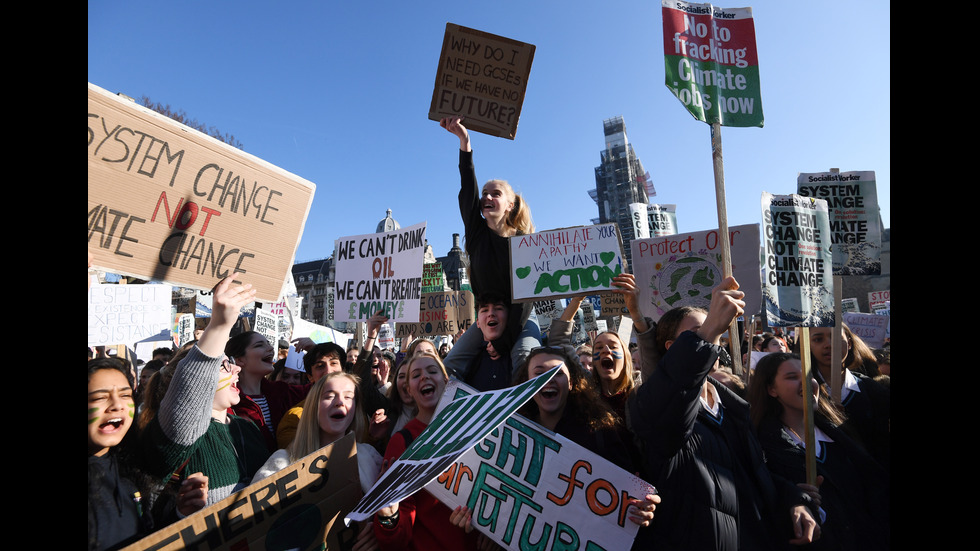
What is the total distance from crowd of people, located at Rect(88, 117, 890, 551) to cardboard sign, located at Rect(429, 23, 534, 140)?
23cm

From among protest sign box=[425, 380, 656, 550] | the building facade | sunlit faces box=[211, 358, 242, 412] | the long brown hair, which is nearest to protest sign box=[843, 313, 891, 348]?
the long brown hair

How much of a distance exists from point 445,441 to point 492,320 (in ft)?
5.52

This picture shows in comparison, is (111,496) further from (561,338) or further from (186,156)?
(561,338)

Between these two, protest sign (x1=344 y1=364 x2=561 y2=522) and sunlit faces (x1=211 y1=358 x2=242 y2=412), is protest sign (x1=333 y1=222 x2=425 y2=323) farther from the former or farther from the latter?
protest sign (x1=344 y1=364 x2=561 y2=522)

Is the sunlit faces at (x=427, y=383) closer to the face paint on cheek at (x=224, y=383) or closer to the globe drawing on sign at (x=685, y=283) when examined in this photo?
the face paint on cheek at (x=224, y=383)

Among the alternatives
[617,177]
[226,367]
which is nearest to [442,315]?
[226,367]

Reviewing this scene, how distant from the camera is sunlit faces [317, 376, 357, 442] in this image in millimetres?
2783

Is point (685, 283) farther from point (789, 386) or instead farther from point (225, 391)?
point (225, 391)

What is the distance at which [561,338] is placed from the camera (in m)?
3.53

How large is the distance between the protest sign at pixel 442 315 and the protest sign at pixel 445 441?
6.21m

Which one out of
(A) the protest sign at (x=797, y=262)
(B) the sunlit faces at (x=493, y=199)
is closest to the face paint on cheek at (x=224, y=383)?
(B) the sunlit faces at (x=493, y=199)
